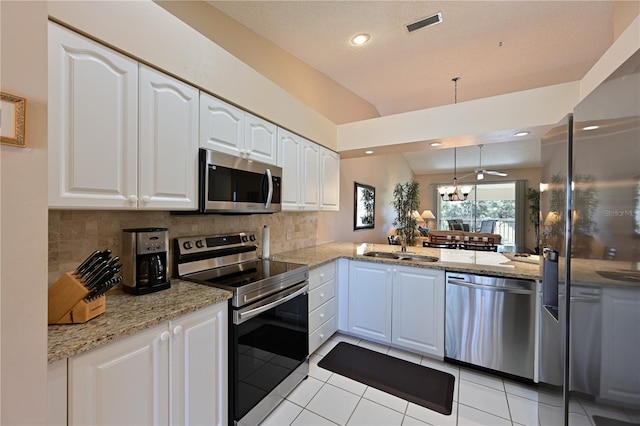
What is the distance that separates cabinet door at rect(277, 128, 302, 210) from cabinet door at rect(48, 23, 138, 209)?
1.21 meters

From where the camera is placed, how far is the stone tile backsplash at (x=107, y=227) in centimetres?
132

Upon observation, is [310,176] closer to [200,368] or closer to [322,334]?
[322,334]

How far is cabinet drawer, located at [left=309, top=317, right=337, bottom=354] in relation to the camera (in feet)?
7.86

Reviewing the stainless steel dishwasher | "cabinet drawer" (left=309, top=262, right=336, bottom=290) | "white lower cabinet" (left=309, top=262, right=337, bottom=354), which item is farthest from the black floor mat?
"cabinet drawer" (left=309, top=262, right=336, bottom=290)

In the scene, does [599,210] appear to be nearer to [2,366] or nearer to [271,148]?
[2,366]

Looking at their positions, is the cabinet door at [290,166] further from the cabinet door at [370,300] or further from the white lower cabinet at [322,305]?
the cabinet door at [370,300]

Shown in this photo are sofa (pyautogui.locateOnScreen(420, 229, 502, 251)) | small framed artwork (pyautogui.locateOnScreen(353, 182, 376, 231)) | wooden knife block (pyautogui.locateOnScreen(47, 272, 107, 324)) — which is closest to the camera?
wooden knife block (pyautogui.locateOnScreen(47, 272, 107, 324))

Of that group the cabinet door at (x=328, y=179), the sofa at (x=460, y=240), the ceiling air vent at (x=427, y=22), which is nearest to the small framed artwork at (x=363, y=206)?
the cabinet door at (x=328, y=179)

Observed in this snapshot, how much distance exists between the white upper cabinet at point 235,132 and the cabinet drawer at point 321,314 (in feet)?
4.73

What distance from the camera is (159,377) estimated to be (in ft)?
3.84

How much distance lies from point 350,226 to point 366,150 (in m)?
1.65

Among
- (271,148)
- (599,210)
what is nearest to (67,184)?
(271,148)

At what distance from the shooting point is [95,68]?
1192 millimetres

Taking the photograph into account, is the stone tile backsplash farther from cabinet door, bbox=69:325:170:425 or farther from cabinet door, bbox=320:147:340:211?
cabinet door, bbox=320:147:340:211
